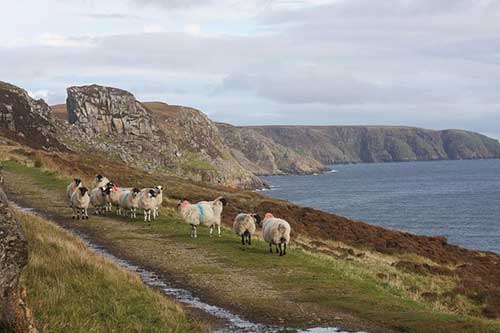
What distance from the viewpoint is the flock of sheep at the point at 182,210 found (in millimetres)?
21953

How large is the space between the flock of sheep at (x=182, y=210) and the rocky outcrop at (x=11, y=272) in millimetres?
13430

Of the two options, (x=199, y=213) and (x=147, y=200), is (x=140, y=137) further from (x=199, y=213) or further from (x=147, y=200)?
(x=199, y=213)

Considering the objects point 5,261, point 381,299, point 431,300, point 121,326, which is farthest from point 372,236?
point 5,261

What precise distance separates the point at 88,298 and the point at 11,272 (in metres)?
3.72

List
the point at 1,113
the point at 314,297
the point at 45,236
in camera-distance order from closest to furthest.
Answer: the point at 314,297 → the point at 45,236 → the point at 1,113

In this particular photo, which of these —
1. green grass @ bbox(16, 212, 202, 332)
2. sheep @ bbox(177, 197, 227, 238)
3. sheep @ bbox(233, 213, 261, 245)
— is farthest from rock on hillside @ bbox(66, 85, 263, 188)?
green grass @ bbox(16, 212, 202, 332)

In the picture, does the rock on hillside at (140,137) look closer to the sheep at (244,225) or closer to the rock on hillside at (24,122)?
the rock on hillside at (24,122)

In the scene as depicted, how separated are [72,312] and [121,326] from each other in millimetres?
948

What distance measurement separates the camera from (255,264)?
1975 cm

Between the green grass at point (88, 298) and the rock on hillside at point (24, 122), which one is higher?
the rock on hillside at point (24, 122)

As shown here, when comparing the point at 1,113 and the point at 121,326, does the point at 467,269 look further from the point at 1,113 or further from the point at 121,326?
the point at 1,113

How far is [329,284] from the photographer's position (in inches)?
683

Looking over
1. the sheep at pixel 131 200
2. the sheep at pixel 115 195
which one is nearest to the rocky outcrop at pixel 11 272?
the sheep at pixel 131 200

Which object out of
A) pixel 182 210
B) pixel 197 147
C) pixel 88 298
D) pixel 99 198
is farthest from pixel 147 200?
pixel 197 147
